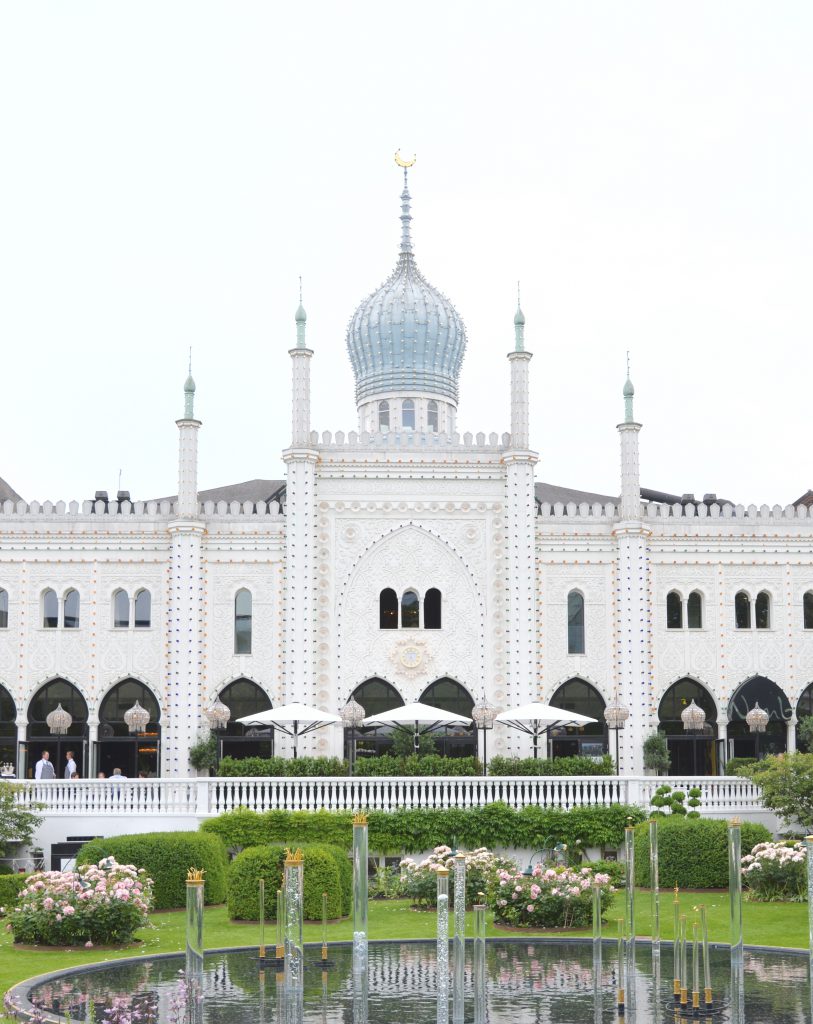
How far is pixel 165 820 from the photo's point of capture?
32875 mm

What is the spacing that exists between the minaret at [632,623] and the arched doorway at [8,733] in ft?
62.1

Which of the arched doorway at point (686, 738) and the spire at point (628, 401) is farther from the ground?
the spire at point (628, 401)

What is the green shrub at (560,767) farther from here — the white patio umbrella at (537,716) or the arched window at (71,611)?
the arched window at (71,611)

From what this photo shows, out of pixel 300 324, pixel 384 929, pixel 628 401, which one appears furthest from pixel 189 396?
pixel 384 929

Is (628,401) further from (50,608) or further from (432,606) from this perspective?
(50,608)

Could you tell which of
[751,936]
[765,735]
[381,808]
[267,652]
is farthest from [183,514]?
[751,936]

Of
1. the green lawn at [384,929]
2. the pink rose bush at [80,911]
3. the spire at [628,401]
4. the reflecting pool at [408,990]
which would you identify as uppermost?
the spire at [628,401]

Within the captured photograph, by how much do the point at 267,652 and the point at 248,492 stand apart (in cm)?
1246

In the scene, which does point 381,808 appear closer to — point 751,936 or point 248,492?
point 751,936

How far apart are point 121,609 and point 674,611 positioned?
17.7 meters

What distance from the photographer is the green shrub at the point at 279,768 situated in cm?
3753

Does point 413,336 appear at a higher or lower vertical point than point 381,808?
higher

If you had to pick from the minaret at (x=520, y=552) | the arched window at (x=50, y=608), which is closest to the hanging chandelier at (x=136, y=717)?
the arched window at (x=50, y=608)

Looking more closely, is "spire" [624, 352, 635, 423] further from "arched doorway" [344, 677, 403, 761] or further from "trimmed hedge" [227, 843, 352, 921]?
"trimmed hedge" [227, 843, 352, 921]
